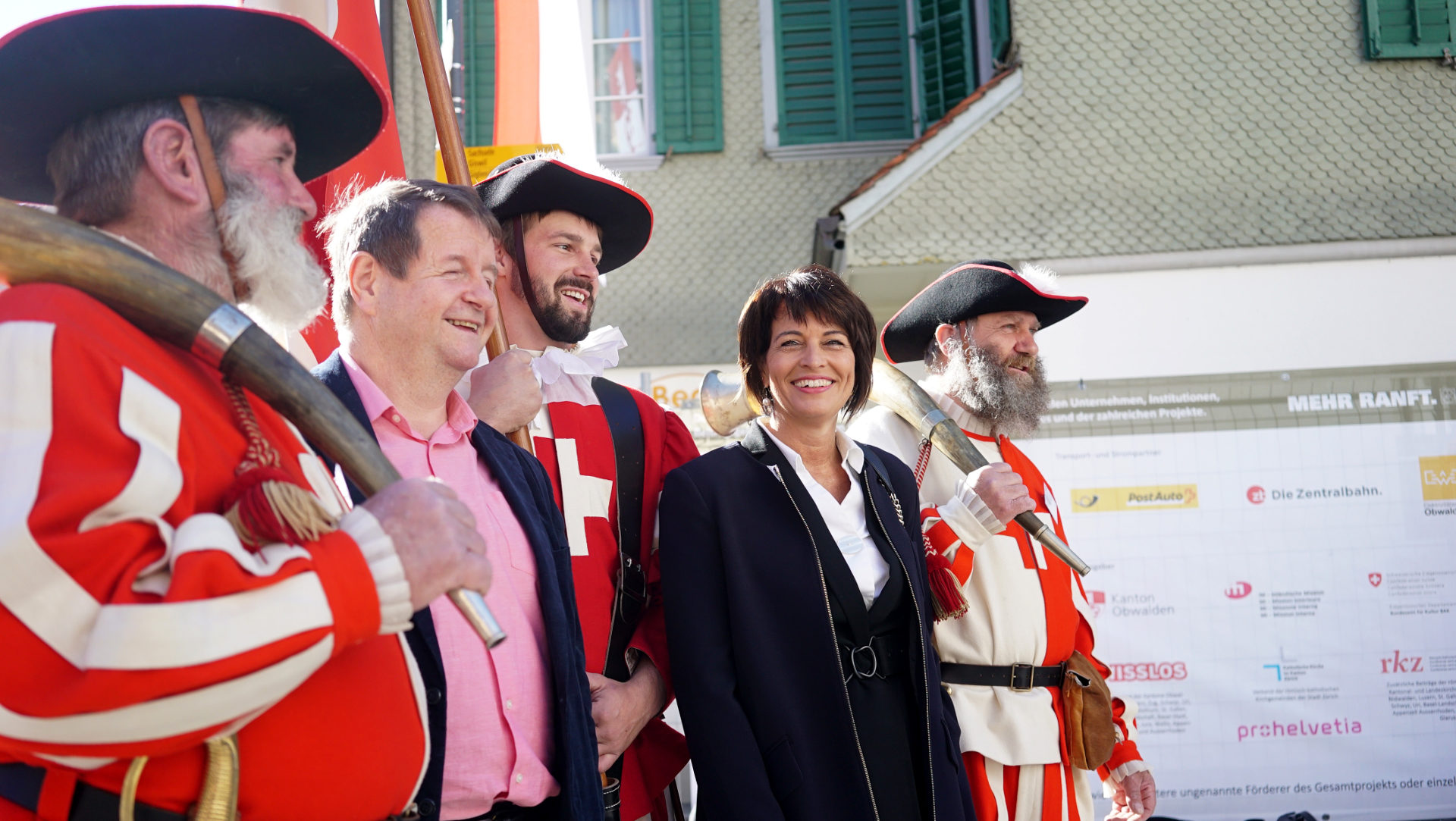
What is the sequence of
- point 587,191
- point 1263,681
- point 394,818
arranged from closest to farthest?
point 394,818, point 587,191, point 1263,681

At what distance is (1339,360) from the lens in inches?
264

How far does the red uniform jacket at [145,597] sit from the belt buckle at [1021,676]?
2226mm

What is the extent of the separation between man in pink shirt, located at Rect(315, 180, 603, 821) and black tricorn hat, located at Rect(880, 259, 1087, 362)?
210 centimetres

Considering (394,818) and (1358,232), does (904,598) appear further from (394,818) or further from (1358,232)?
(1358,232)

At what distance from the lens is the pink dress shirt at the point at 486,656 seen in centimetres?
191

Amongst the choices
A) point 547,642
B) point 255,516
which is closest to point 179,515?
point 255,516

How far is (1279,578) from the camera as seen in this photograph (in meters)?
6.50

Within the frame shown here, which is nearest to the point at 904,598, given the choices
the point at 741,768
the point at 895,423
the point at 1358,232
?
the point at 741,768

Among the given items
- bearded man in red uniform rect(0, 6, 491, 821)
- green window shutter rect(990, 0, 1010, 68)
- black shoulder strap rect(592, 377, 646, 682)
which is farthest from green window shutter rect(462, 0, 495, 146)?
bearded man in red uniform rect(0, 6, 491, 821)

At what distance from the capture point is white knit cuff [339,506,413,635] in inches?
53.2

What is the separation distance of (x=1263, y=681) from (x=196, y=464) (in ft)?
21.4

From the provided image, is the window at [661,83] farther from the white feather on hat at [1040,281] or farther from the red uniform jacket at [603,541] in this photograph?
the red uniform jacket at [603,541]

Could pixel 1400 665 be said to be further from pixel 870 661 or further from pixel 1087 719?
pixel 870 661

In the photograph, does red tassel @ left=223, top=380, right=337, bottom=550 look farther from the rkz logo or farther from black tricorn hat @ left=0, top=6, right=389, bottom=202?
the rkz logo
